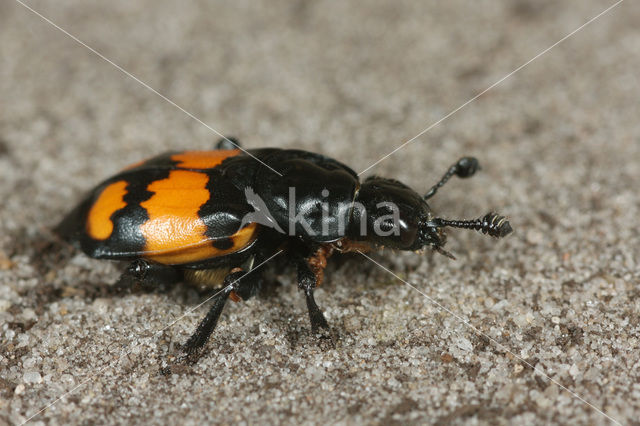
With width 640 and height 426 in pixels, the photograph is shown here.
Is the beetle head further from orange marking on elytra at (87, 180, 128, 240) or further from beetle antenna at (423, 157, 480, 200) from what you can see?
orange marking on elytra at (87, 180, 128, 240)

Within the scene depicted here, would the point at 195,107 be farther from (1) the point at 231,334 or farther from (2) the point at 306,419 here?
(2) the point at 306,419

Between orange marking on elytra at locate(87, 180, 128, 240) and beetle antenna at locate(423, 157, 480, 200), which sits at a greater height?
beetle antenna at locate(423, 157, 480, 200)

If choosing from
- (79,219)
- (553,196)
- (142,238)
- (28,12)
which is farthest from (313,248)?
(28,12)

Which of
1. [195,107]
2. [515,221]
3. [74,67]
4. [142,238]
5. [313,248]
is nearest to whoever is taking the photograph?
[142,238]

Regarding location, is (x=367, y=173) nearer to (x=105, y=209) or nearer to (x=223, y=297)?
(x=223, y=297)

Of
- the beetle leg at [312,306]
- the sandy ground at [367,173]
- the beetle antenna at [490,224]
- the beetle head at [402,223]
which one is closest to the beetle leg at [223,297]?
the sandy ground at [367,173]

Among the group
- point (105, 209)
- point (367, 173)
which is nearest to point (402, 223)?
point (367, 173)

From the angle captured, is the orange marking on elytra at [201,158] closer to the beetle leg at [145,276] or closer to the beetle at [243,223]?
the beetle at [243,223]

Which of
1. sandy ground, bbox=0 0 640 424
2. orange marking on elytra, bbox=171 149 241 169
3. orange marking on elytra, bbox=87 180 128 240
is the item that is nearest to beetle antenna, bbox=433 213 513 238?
sandy ground, bbox=0 0 640 424
